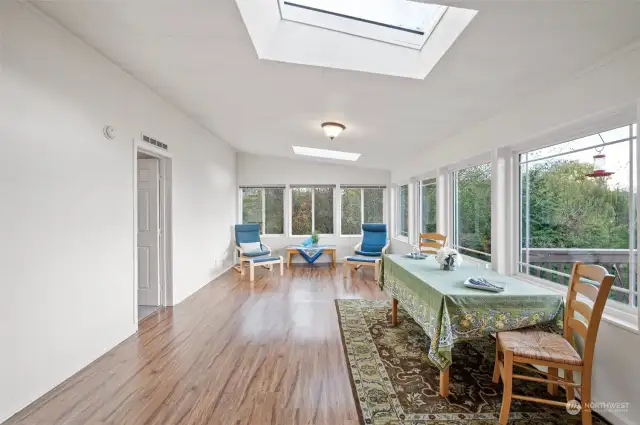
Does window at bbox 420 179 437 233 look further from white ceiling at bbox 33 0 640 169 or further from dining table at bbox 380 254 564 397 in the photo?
dining table at bbox 380 254 564 397

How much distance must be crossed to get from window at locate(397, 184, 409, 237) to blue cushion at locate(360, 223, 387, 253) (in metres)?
0.52

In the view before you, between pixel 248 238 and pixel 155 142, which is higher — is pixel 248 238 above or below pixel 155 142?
below

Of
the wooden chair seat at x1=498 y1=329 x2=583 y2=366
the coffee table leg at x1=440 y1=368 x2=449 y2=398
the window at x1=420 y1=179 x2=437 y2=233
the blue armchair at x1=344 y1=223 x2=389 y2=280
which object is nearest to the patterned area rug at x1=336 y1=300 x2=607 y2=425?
the coffee table leg at x1=440 y1=368 x2=449 y2=398

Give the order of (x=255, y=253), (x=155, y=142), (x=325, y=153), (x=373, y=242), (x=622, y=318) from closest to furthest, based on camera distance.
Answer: (x=622, y=318) < (x=155, y=142) < (x=255, y=253) < (x=325, y=153) < (x=373, y=242)

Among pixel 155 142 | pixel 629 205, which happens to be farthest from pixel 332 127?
pixel 629 205

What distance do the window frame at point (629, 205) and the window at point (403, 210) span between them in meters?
3.67

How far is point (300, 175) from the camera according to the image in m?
7.65

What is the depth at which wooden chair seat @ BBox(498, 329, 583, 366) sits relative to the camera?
5.68 feet

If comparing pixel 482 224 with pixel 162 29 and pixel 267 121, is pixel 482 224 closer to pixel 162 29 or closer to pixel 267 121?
pixel 267 121

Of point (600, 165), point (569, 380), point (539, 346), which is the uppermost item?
point (600, 165)

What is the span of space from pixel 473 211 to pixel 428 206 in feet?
5.29

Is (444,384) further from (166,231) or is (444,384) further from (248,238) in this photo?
(248,238)

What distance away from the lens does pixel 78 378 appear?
238 cm

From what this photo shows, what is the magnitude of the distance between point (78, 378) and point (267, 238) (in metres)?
5.37
